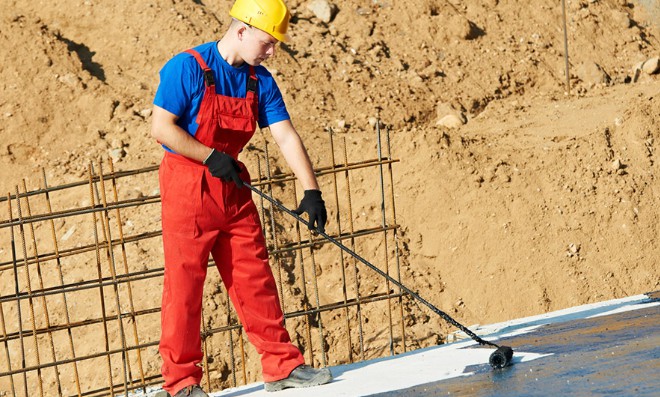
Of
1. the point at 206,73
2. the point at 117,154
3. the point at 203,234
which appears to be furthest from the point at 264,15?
the point at 117,154

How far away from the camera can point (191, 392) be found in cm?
487

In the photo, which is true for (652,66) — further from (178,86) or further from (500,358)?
(178,86)

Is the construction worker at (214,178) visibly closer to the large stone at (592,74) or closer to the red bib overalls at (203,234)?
the red bib overalls at (203,234)

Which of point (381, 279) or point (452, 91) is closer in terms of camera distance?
point (381, 279)

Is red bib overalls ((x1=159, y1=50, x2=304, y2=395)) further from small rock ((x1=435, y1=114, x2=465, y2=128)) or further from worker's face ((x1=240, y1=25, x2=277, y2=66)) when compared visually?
small rock ((x1=435, y1=114, x2=465, y2=128))

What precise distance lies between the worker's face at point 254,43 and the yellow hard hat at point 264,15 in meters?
0.02

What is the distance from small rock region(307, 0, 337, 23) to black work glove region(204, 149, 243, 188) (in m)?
10.1

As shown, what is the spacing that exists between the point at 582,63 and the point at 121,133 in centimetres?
609

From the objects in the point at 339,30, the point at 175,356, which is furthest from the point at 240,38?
the point at 339,30

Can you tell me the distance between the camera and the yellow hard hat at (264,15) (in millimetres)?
4832

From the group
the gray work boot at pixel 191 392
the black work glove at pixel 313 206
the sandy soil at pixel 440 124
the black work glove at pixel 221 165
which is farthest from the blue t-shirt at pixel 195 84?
the sandy soil at pixel 440 124

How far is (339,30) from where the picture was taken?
14.5m

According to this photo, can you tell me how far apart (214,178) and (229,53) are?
20.2 inches

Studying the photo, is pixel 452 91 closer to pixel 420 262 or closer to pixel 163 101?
pixel 420 262
